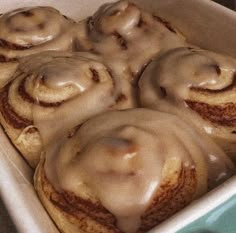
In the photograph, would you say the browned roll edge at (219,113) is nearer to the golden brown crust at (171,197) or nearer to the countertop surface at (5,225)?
the golden brown crust at (171,197)

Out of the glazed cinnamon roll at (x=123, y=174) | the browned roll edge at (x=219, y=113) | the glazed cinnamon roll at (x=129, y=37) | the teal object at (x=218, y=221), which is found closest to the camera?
the teal object at (x=218, y=221)

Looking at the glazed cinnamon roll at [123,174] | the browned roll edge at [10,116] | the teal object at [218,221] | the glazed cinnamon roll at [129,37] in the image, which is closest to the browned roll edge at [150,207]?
the glazed cinnamon roll at [123,174]

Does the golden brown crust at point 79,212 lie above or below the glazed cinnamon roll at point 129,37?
below

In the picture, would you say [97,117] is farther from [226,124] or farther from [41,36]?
[41,36]

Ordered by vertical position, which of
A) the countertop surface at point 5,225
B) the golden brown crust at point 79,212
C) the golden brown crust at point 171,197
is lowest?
the countertop surface at point 5,225

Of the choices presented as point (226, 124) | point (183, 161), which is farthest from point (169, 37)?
point (183, 161)

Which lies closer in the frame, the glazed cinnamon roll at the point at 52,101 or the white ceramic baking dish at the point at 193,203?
the white ceramic baking dish at the point at 193,203

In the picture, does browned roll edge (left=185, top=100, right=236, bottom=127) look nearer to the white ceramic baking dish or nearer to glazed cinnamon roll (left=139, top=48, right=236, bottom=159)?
glazed cinnamon roll (left=139, top=48, right=236, bottom=159)
